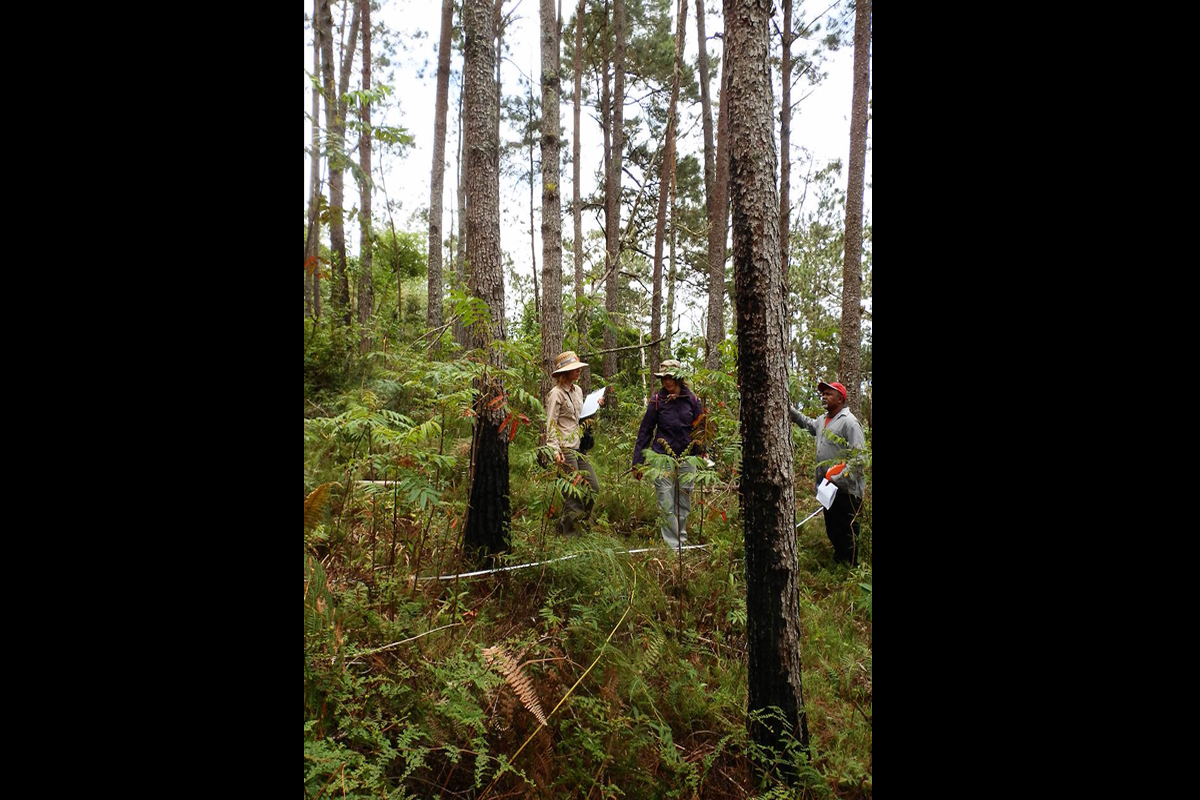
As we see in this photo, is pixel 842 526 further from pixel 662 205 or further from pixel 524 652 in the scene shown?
pixel 662 205

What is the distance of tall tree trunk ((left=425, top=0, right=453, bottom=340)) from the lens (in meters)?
11.2

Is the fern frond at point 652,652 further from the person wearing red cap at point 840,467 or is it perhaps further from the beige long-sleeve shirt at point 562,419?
the person wearing red cap at point 840,467

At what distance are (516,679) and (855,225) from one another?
8.45 m

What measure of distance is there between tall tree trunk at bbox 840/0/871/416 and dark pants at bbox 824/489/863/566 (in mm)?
2807

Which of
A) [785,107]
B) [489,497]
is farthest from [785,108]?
[489,497]

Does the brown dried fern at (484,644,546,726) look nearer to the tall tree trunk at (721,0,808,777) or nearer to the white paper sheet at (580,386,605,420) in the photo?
the tall tree trunk at (721,0,808,777)

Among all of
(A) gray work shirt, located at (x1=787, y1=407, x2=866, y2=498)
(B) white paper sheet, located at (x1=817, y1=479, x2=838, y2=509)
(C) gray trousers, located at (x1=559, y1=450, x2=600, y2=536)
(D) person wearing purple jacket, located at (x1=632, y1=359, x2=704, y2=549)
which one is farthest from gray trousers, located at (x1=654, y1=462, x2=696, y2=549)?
(A) gray work shirt, located at (x1=787, y1=407, x2=866, y2=498)

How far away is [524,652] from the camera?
129 inches

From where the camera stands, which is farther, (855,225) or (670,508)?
(855,225)

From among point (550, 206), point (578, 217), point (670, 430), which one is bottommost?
point (670, 430)

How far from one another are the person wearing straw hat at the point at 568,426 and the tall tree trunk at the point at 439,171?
6.12 metres

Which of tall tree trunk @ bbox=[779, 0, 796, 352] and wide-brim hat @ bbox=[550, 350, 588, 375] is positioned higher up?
tall tree trunk @ bbox=[779, 0, 796, 352]
